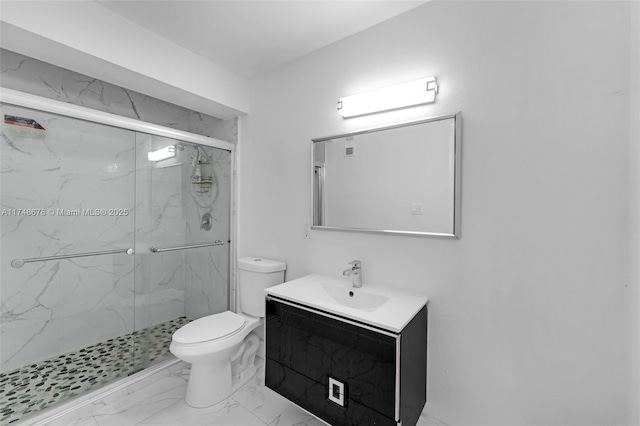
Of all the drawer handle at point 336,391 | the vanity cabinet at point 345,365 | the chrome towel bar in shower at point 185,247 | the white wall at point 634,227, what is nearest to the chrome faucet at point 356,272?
the vanity cabinet at point 345,365

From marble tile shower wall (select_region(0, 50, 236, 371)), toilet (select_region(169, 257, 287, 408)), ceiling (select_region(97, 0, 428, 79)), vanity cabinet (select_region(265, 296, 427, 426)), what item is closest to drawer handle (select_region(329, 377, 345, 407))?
vanity cabinet (select_region(265, 296, 427, 426))

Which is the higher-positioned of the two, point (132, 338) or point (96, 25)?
point (96, 25)

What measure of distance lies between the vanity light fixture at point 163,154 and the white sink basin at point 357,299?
4.25ft

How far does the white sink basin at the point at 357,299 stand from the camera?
130 centimetres

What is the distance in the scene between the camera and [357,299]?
5.54 feet

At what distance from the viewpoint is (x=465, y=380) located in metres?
1.47

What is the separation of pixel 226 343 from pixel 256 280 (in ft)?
1.61

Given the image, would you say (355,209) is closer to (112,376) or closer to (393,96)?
(393,96)

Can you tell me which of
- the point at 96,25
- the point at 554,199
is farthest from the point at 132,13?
the point at 554,199

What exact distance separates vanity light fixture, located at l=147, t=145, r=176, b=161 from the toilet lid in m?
1.21

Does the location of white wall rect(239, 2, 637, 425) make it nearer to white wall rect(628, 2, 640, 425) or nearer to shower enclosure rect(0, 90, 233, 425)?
white wall rect(628, 2, 640, 425)

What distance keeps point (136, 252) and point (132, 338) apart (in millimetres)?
609

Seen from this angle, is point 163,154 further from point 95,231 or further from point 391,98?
point 391,98

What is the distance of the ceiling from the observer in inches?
62.8
